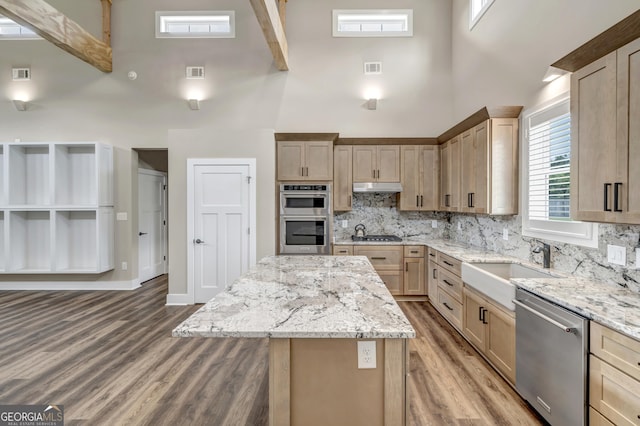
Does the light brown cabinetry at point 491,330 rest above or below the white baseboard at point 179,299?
above

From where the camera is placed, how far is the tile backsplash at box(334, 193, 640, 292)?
6.63 ft

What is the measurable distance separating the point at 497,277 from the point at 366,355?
162 cm

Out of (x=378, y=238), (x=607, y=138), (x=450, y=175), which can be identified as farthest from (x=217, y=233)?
(x=607, y=138)

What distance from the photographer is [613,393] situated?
4.82ft

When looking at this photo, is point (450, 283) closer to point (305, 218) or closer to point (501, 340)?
point (501, 340)

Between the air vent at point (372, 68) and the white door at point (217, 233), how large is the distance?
2.84 metres

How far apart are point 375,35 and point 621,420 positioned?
5427 mm

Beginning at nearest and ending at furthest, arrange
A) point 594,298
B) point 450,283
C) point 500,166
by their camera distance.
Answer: point 594,298 → point 500,166 → point 450,283

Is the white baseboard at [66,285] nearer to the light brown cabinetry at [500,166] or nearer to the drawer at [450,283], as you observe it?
the drawer at [450,283]

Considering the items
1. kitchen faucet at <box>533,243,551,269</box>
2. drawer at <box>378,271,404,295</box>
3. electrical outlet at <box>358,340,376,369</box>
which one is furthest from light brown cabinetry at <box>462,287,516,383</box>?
electrical outlet at <box>358,340,376,369</box>

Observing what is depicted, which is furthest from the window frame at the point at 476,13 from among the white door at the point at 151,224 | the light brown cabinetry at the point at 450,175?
the white door at the point at 151,224

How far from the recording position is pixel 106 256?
4914 mm

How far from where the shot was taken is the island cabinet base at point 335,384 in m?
1.42

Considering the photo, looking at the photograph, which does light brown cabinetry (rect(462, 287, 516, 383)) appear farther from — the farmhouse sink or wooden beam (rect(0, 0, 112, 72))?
wooden beam (rect(0, 0, 112, 72))
